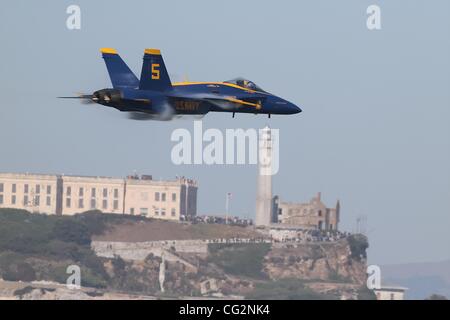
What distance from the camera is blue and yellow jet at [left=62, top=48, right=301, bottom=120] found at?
74000 millimetres

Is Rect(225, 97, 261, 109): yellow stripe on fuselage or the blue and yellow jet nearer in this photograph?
the blue and yellow jet

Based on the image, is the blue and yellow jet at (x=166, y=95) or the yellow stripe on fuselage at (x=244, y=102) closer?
the blue and yellow jet at (x=166, y=95)

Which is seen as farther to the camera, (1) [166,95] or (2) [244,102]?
(2) [244,102]

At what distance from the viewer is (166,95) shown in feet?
248

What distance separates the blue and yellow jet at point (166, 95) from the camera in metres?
74.0

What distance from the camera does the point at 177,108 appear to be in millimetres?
75938
